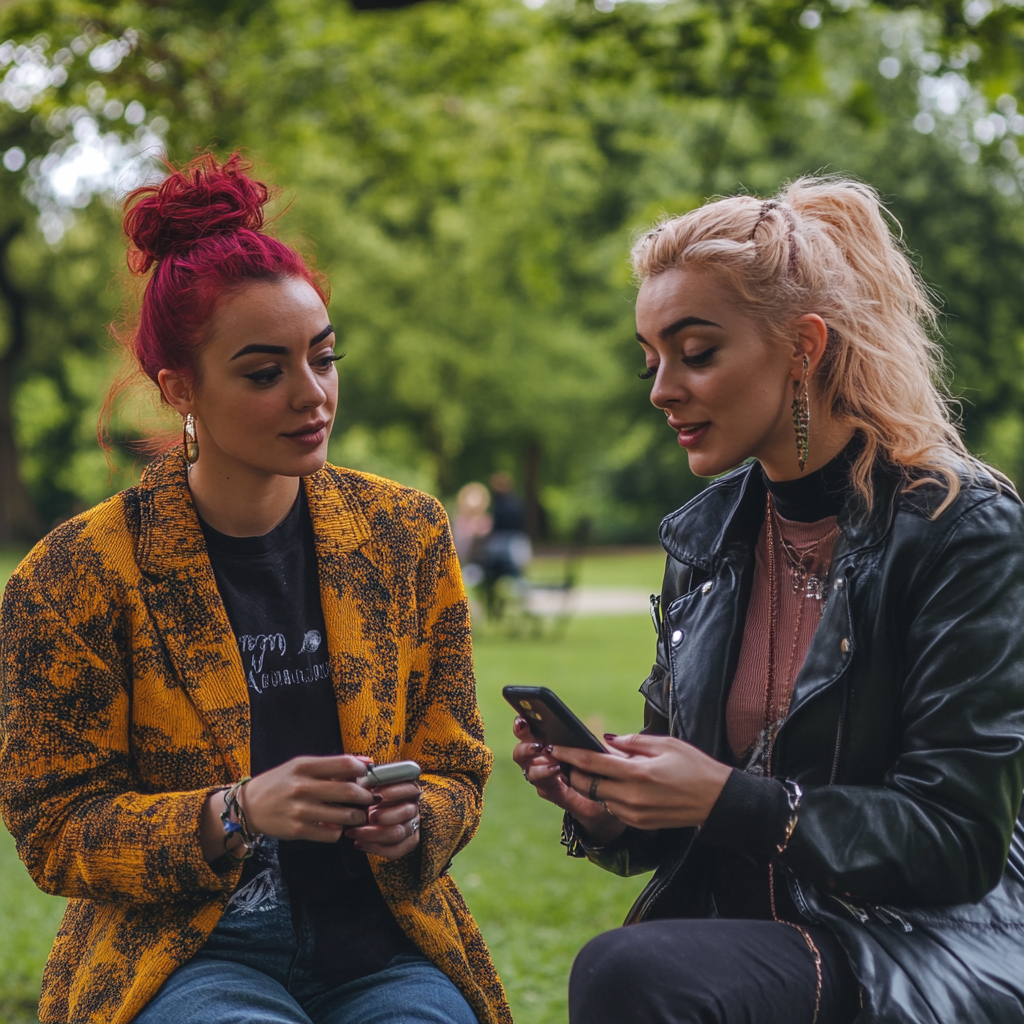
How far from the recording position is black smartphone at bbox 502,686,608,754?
210 cm

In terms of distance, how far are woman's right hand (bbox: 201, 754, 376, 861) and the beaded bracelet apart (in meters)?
0.04

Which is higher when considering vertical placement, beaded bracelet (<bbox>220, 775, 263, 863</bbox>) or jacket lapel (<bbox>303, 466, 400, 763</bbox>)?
jacket lapel (<bbox>303, 466, 400, 763</bbox>)

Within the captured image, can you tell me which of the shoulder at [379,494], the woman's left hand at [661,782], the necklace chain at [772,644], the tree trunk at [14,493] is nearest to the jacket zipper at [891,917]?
the necklace chain at [772,644]

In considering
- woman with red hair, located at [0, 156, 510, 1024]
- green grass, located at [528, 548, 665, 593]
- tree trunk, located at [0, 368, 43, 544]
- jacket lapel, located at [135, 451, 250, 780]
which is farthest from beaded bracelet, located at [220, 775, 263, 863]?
tree trunk, located at [0, 368, 43, 544]

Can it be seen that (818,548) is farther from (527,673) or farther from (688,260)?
(527,673)

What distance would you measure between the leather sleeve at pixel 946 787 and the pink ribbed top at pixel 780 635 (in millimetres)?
294

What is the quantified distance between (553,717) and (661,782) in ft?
0.75

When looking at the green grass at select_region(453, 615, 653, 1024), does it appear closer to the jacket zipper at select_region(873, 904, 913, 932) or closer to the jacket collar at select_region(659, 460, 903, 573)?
the jacket collar at select_region(659, 460, 903, 573)

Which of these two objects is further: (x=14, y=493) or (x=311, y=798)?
(x=14, y=493)

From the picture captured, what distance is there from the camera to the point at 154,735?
7.47 feet

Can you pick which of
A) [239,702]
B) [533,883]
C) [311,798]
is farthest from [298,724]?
[533,883]

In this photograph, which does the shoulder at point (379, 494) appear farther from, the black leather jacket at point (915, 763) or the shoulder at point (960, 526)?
the shoulder at point (960, 526)

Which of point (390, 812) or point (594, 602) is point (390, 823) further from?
point (594, 602)

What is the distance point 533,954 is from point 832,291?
3.19m
